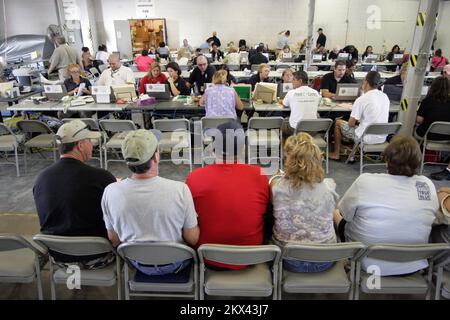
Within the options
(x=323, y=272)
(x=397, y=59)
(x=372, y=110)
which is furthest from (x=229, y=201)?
(x=397, y=59)

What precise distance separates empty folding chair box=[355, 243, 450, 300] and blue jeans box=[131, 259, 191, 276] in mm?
1019

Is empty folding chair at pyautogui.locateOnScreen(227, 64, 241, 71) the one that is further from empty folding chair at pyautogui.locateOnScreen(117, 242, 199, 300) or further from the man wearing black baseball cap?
empty folding chair at pyautogui.locateOnScreen(117, 242, 199, 300)

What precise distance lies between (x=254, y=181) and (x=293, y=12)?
13.1 metres

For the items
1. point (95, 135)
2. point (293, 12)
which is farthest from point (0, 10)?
point (95, 135)

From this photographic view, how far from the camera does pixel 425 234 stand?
201 cm

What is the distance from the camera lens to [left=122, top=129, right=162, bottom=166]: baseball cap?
1.82m

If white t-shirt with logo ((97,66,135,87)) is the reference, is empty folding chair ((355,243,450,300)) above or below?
below

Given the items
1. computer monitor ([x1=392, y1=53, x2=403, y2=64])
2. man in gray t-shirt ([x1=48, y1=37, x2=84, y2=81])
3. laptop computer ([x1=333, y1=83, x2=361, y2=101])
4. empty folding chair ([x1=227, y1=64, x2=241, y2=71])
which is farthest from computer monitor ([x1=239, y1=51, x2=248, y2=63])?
laptop computer ([x1=333, y1=83, x2=361, y2=101])

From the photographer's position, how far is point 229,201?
1931 millimetres

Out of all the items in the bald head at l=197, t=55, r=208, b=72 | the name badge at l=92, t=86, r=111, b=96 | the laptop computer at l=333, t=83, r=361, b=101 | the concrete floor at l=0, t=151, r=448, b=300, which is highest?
the bald head at l=197, t=55, r=208, b=72

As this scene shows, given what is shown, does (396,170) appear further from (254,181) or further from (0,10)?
(0,10)
